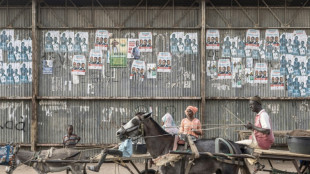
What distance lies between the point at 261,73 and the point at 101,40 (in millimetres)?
6258

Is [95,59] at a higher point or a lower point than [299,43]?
lower

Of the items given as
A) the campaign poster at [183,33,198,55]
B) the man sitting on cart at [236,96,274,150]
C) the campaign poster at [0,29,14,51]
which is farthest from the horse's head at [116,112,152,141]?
the campaign poster at [0,29,14,51]

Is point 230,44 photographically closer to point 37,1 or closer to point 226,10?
point 226,10

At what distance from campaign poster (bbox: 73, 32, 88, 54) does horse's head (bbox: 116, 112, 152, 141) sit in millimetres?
7076

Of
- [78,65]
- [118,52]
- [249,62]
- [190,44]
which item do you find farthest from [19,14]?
[249,62]

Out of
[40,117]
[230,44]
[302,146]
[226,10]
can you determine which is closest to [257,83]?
[230,44]

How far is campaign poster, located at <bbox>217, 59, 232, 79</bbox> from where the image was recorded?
13.7 m

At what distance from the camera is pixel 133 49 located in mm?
13766

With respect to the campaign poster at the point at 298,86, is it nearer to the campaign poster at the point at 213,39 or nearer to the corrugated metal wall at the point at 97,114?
the campaign poster at the point at 213,39

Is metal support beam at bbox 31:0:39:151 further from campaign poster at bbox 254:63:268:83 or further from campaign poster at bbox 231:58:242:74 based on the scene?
campaign poster at bbox 254:63:268:83

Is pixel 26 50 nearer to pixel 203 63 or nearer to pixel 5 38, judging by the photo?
pixel 5 38

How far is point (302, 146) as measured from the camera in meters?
6.84

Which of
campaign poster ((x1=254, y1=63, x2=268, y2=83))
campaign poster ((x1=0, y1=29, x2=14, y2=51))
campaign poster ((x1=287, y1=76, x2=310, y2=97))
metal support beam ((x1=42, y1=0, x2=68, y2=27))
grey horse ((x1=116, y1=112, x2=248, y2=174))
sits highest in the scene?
metal support beam ((x1=42, y1=0, x2=68, y2=27))

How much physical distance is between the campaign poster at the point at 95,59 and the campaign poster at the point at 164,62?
7.31 ft
